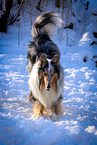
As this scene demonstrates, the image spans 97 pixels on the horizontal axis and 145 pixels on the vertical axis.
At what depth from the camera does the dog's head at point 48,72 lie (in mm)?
2057

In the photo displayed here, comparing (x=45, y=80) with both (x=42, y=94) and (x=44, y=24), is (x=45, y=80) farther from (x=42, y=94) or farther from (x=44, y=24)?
(x=44, y=24)

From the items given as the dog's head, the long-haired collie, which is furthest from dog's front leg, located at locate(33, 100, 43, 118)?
the dog's head

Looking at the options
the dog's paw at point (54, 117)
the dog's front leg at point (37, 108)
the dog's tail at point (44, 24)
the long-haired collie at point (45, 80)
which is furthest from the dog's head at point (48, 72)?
the dog's tail at point (44, 24)

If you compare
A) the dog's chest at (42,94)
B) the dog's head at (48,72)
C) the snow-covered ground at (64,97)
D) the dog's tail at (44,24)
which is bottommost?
the snow-covered ground at (64,97)

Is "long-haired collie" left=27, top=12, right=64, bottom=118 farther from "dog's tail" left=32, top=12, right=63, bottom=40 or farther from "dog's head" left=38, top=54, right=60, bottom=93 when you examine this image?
"dog's tail" left=32, top=12, right=63, bottom=40

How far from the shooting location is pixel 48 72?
80.5 inches

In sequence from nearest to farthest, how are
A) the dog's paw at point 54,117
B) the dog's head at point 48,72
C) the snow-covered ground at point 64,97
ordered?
the snow-covered ground at point 64,97
the dog's head at point 48,72
the dog's paw at point 54,117

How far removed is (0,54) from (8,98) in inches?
122

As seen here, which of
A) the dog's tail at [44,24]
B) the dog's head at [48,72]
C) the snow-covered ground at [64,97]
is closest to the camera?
the snow-covered ground at [64,97]

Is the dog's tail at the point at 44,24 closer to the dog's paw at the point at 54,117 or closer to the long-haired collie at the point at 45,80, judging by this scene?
the long-haired collie at the point at 45,80

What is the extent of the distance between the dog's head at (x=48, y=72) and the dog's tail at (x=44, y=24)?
5.29 ft

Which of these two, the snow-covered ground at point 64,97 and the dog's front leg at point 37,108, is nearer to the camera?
the snow-covered ground at point 64,97

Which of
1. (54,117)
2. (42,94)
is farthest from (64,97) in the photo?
(42,94)

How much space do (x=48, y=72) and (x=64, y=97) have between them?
1514 mm
